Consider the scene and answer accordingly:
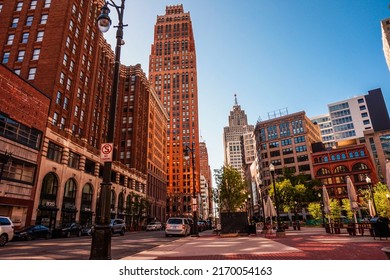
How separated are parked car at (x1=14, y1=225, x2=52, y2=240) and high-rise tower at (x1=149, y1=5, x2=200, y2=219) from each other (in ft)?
301

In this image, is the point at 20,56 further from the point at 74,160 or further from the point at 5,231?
the point at 5,231

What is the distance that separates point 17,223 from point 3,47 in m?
27.6

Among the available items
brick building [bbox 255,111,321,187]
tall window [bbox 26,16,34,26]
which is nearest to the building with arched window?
brick building [bbox 255,111,321,187]

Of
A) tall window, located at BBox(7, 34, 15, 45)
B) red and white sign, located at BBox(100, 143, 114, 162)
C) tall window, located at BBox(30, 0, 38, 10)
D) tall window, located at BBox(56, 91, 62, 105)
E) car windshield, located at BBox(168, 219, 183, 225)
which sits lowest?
car windshield, located at BBox(168, 219, 183, 225)

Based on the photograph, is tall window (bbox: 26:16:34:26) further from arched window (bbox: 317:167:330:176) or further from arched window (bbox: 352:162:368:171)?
arched window (bbox: 352:162:368:171)

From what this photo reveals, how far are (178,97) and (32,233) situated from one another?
106 m

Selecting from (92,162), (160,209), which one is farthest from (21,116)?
(160,209)

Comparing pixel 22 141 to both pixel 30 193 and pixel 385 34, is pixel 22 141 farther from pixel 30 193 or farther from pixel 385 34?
pixel 385 34

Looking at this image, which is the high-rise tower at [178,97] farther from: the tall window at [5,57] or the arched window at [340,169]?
the tall window at [5,57]

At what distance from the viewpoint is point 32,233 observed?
21.9 meters

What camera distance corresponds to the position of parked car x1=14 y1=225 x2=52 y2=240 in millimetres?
20391

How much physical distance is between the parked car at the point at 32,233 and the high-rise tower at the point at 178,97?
91.8 meters

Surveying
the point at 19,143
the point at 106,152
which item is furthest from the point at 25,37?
the point at 106,152

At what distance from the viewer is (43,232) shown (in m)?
23.3
